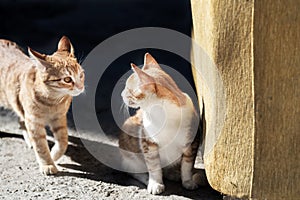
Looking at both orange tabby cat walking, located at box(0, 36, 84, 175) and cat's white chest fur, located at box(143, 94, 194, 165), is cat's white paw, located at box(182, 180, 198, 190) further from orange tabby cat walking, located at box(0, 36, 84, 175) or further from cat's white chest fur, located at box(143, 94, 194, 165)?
orange tabby cat walking, located at box(0, 36, 84, 175)

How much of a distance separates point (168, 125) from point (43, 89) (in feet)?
1.90

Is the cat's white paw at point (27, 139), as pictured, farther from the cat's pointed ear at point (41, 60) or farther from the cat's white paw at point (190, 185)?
the cat's white paw at point (190, 185)

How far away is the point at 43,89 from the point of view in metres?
2.54

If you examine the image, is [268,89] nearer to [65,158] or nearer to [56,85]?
[56,85]

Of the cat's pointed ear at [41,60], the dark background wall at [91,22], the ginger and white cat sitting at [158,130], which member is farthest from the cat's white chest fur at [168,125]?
the dark background wall at [91,22]

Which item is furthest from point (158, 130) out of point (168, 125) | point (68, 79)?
point (68, 79)

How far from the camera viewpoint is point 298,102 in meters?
1.93

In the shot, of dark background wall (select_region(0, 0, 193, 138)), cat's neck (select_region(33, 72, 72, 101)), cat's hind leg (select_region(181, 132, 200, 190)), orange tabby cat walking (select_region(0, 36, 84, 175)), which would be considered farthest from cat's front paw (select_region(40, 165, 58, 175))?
dark background wall (select_region(0, 0, 193, 138))

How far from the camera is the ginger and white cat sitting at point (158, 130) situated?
2.31 m

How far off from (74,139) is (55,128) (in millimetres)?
343

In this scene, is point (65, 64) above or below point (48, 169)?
above

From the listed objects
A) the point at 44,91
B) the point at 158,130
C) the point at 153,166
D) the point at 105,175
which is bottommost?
the point at 105,175

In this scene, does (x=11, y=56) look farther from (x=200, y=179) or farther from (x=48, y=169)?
(x=200, y=179)

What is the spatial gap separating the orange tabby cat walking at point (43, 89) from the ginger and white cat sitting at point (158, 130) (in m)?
0.29
